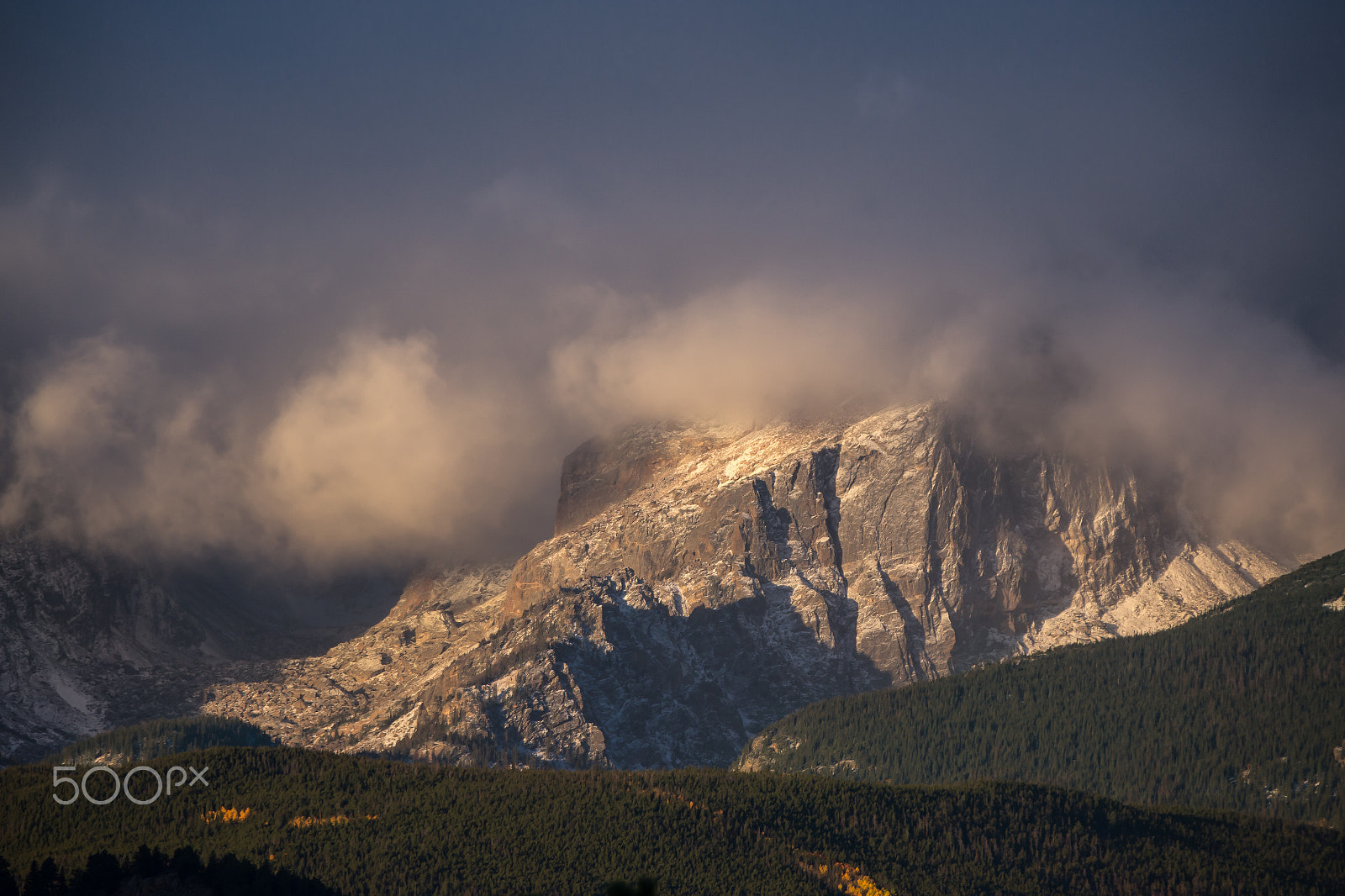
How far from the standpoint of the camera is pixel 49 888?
592ft

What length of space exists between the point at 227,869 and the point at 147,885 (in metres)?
10.4

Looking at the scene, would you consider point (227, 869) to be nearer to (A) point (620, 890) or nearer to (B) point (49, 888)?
(B) point (49, 888)

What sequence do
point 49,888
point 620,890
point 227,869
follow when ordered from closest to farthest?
point 620,890, point 49,888, point 227,869

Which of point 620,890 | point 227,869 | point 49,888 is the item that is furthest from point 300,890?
point 620,890

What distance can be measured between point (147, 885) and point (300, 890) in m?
20.1

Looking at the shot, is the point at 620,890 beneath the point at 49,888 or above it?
beneath

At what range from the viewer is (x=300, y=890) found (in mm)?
199125

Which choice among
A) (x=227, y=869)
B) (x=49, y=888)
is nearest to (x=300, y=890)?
(x=227, y=869)

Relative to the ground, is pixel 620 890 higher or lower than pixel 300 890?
lower

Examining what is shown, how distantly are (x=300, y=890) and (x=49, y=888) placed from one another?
3112 cm

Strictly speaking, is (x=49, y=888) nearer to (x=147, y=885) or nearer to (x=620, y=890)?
(x=147, y=885)

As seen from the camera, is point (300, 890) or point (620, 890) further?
point (300, 890)

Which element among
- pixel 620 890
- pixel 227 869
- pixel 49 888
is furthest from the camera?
pixel 227 869

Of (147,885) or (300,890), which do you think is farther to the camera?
(300,890)
